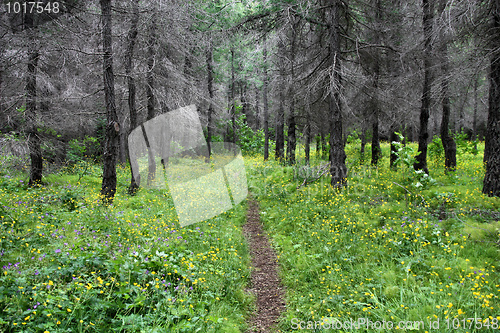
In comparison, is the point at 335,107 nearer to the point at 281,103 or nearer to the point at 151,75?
the point at 281,103

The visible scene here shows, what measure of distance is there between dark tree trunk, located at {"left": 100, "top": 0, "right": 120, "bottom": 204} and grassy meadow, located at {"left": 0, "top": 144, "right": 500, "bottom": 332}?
0.53 m

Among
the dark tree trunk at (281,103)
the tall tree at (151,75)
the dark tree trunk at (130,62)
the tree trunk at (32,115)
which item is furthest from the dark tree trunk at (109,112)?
the dark tree trunk at (281,103)

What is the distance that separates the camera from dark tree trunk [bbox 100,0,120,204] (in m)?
8.73

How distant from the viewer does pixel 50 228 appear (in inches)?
218

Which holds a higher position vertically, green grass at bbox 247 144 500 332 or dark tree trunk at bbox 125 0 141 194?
dark tree trunk at bbox 125 0 141 194

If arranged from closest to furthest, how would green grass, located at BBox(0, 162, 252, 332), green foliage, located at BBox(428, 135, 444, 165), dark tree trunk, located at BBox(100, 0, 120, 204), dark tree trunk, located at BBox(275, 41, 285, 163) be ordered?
green grass, located at BBox(0, 162, 252, 332) → dark tree trunk, located at BBox(100, 0, 120, 204) → dark tree trunk, located at BBox(275, 41, 285, 163) → green foliage, located at BBox(428, 135, 444, 165)

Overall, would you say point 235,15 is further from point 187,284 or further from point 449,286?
point 449,286

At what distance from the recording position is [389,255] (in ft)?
17.7

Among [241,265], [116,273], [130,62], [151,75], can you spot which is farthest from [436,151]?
[116,273]

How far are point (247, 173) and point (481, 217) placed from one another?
11.8 metres

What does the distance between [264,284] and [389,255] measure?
8.65ft

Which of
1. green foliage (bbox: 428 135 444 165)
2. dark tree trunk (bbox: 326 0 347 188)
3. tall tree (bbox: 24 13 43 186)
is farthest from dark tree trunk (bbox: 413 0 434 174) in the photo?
tall tree (bbox: 24 13 43 186)

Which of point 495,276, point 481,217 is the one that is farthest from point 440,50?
point 495,276

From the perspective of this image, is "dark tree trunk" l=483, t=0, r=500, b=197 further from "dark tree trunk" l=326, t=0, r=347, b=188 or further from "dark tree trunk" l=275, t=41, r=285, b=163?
"dark tree trunk" l=275, t=41, r=285, b=163
